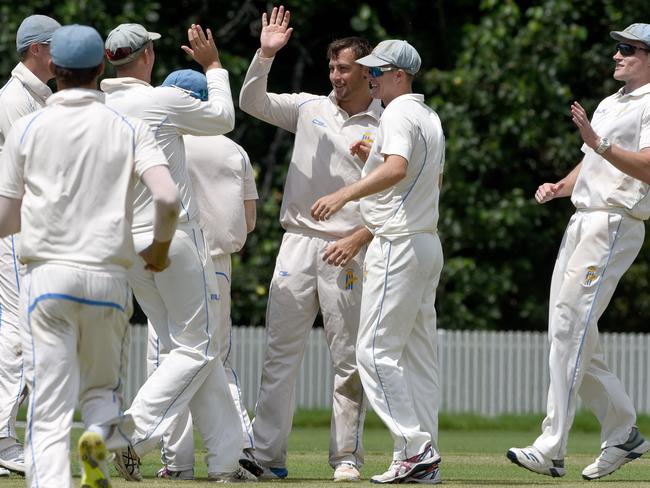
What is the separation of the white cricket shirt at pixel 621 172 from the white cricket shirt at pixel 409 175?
1.01 meters

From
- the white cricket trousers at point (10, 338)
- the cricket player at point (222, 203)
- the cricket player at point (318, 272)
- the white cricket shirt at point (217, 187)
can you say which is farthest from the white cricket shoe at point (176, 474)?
the white cricket shirt at point (217, 187)

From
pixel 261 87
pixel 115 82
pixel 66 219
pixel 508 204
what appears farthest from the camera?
pixel 508 204

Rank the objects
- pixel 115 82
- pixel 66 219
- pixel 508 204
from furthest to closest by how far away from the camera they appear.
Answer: pixel 508 204 < pixel 115 82 < pixel 66 219

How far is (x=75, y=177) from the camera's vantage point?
6270 millimetres

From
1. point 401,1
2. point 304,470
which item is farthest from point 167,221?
point 401,1

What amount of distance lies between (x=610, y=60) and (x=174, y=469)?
531 inches

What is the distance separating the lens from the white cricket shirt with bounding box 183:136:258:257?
9.28m

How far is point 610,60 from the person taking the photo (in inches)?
807

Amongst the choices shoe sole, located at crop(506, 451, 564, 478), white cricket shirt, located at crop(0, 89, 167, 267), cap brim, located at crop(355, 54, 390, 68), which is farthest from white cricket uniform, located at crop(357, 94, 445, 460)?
white cricket shirt, located at crop(0, 89, 167, 267)

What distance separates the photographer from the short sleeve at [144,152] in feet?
20.8

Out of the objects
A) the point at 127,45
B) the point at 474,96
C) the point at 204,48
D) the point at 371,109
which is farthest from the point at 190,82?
the point at 474,96

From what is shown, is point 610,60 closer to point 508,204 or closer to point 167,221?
point 508,204

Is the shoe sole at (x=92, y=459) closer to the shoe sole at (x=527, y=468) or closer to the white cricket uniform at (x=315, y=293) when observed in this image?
the white cricket uniform at (x=315, y=293)

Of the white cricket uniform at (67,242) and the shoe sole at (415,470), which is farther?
the shoe sole at (415,470)
